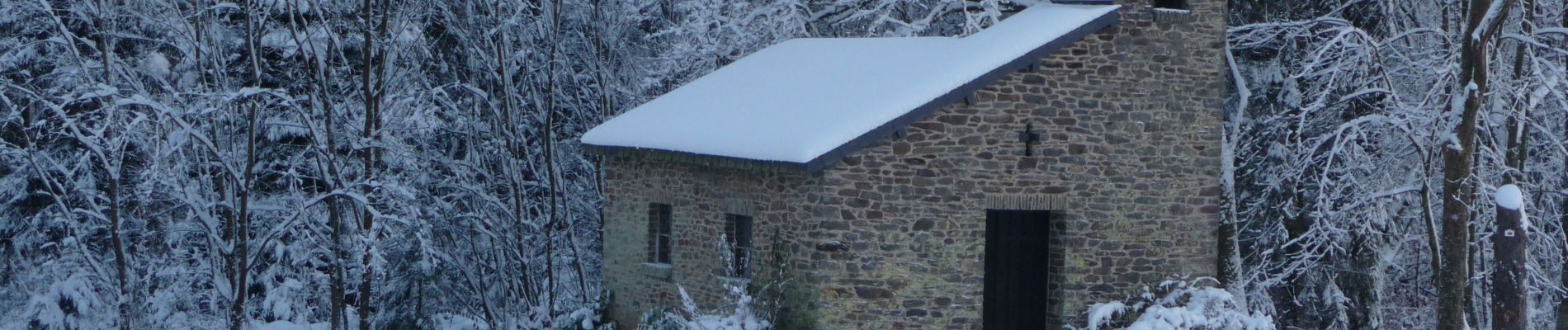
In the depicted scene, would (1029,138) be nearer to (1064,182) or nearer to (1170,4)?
(1064,182)

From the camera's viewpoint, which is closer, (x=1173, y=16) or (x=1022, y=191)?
(x=1022, y=191)

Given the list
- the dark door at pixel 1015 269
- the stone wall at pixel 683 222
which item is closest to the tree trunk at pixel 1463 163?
the dark door at pixel 1015 269

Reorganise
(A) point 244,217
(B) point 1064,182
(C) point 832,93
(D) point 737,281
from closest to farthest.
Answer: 1. (B) point 1064,182
2. (D) point 737,281
3. (C) point 832,93
4. (A) point 244,217

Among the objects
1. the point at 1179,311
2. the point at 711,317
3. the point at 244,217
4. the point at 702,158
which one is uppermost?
the point at 702,158

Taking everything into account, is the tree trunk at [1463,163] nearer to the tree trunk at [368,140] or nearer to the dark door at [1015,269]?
the dark door at [1015,269]

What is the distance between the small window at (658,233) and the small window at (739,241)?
1163 mm

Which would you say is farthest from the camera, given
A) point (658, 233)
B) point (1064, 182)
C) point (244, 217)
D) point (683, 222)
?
point (244, 217)

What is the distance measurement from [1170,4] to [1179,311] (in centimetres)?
291

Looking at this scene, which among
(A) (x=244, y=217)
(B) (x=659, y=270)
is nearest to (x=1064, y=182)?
(B) (x=659, y=270)

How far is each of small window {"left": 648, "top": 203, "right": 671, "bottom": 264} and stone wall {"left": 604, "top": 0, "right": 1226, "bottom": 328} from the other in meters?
0.55

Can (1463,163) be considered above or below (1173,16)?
below

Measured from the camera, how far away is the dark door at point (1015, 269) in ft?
48.5

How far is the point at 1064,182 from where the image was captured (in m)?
13.6

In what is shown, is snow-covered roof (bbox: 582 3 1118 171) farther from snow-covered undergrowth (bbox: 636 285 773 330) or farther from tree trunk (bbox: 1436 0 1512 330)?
tree trunk (bbox: 1436 0 1512 330)
